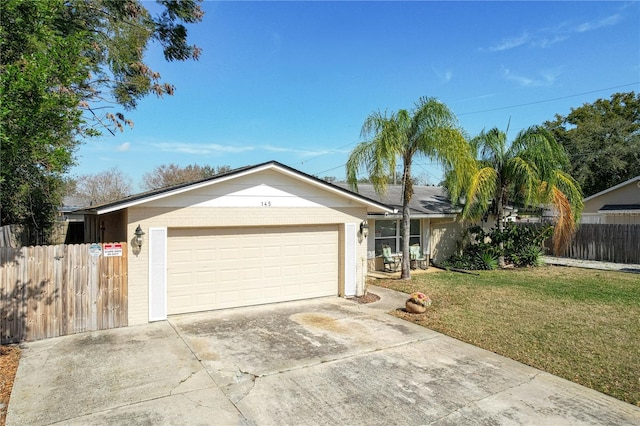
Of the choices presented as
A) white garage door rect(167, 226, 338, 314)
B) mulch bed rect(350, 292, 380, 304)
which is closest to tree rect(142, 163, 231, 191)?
white garage door rect(167, 226, 338, 314)

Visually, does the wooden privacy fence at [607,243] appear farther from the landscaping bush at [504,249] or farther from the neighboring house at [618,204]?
the landscaping bush at [504,249]

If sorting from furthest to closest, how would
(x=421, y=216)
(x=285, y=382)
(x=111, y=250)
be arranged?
1. (x=421, y=216)
2. (x=111, y=250)
3. (x=285, y=382)

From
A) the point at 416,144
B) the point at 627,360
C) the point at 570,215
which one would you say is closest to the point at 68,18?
the point at 416,144

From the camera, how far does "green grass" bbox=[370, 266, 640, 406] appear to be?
564 cm

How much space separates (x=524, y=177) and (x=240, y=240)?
1122cm

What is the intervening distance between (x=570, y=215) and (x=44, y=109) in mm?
16855

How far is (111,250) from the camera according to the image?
739cm

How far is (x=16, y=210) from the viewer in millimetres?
14188

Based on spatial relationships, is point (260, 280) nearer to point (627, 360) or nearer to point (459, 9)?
point (627, 360)

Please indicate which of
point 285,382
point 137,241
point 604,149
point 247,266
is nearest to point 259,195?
point 247,266

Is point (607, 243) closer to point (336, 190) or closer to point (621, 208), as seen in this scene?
point (621, 208)

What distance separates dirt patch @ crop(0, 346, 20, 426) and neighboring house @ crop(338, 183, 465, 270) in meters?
10.3

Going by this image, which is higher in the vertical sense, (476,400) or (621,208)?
(621,208)

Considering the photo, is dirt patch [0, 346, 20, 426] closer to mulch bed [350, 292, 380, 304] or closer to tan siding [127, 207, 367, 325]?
tan siding [127, 207, 367, 325]
